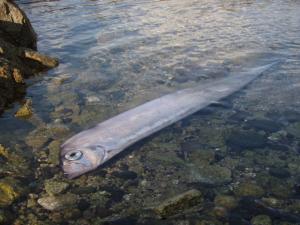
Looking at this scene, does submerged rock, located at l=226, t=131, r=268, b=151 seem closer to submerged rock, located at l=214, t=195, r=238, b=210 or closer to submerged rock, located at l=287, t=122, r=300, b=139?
submerged rock, located at l=287, t=122, r=300, b=139

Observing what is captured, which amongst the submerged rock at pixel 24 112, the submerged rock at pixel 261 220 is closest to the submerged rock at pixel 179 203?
the submerged rock at pixel 261 220

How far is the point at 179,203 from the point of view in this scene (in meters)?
6.01

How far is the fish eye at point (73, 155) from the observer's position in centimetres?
696

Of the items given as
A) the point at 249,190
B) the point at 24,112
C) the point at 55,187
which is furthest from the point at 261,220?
the point at 24,112

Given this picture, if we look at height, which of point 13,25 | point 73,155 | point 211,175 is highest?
point 13,25

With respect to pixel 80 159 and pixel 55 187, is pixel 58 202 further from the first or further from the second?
pixel 80 159

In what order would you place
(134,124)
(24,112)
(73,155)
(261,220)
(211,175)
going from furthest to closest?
1. (24,112)
2. (134,124)
3. (73,155)
4. (211,175)
5. (261,220)

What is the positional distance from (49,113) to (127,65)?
3.23m

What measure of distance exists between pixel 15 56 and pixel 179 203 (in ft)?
22.9

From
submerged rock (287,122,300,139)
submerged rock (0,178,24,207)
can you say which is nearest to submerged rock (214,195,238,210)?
submerged rock (287,122,300,139)

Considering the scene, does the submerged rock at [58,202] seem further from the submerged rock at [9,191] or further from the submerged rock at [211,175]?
the submerged rock at [211,175]

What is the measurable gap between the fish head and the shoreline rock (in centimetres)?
267

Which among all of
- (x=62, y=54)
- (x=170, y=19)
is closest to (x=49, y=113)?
(x=62, y=54)

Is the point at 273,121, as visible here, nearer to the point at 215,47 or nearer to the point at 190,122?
the point at 190,122
